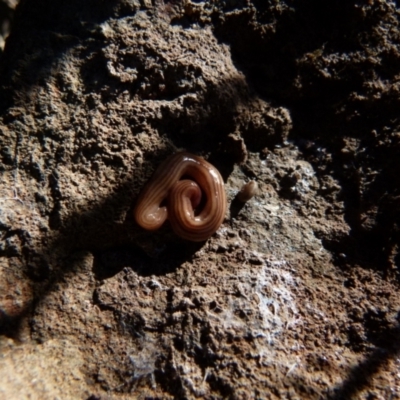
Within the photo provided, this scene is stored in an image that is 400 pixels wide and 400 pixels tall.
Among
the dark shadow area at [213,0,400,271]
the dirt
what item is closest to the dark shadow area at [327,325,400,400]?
the dirt

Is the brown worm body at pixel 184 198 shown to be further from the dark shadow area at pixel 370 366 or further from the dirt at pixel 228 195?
the dark shadow area at pixel 370 366

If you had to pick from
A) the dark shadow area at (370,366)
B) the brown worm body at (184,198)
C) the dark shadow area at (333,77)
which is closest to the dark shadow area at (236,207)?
the brown worm body at (184,198)

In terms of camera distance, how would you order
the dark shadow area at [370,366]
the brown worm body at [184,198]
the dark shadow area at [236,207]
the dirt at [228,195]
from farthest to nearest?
the dark shadow area at [236,207] < the brown worm body at [184,198] < the dirt at [228,195] < the dark shadow area at [370,366]

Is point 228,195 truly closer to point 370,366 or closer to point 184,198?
point 184,198

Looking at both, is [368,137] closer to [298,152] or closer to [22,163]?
[298,152]

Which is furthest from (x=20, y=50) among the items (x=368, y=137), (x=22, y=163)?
(x=368, y=137)

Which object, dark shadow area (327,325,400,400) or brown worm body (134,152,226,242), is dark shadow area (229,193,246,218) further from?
dark shadow area (327,325,400,400)
